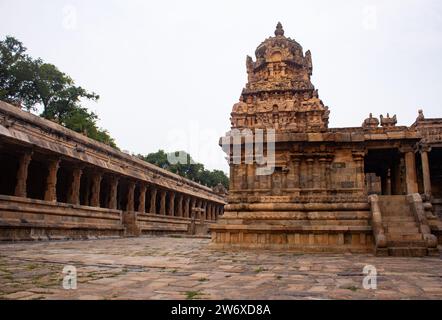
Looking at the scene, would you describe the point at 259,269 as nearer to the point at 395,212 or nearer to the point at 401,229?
the point at 401,229

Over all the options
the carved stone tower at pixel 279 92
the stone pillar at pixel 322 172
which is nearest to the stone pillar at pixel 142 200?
the carved stone tower at pixel 279 92

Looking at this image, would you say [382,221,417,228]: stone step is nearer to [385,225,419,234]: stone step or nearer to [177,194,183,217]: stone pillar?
[385,225,419,234]: stone step

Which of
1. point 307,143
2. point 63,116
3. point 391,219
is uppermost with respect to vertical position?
point 63,116

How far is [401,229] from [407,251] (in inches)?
57.3

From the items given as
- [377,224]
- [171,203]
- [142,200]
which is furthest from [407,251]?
[171,203]

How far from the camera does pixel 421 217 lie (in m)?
12.0

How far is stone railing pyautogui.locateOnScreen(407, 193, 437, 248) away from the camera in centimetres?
1069

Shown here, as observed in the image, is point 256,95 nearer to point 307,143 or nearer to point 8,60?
point 307,143

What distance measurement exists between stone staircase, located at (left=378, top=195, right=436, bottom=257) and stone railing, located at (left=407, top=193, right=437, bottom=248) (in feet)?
0.31

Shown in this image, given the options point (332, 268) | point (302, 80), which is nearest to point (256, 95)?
point (302, 80)

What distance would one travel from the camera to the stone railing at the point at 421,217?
1069 centimetres

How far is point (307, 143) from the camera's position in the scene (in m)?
14.3

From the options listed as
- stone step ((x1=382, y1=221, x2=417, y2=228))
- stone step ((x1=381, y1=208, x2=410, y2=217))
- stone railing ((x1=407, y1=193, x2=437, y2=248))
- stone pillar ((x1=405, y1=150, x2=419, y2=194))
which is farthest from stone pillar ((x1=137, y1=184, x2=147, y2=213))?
stone railing ((x1=407, y1=193, x2=437, y2=248))

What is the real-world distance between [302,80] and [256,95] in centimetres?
449
